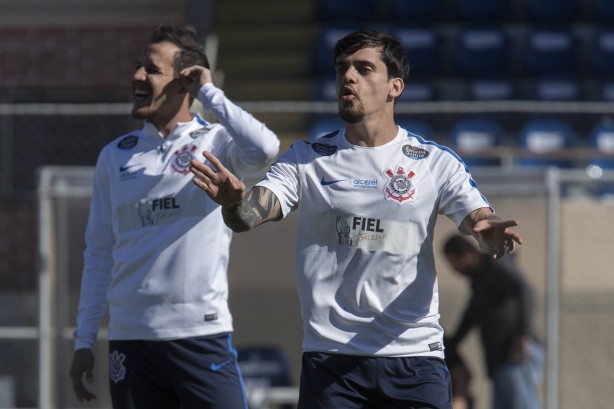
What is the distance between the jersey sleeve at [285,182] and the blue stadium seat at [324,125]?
770 centimetres

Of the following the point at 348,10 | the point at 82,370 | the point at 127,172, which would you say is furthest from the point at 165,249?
the point at 348,10

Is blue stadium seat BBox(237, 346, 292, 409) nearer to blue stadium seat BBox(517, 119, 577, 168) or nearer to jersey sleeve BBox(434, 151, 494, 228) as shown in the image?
jersey sleeve BBox(434, 151, 494, 228)

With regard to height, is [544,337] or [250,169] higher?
[250,169]

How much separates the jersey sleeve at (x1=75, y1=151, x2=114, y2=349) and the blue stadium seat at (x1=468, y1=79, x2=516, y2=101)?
8.75m

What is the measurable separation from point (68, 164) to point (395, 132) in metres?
7.20

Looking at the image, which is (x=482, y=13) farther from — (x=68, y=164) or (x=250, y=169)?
(x=250, y=169)

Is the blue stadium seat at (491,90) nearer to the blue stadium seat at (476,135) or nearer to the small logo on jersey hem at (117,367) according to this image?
the blue stadium seat at (476,135)

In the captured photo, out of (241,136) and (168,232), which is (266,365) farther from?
(241,136)

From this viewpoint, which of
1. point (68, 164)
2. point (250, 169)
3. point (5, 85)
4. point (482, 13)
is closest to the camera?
point (250, 169)

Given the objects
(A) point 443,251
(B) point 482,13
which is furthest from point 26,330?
(B) point 482,13

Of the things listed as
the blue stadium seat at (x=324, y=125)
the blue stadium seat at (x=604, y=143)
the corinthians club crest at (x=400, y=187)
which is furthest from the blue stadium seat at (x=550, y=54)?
the corinthians club crest at (x=400, y=187)

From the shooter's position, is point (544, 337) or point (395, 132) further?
point (544, 337)

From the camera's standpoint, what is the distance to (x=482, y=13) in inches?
556

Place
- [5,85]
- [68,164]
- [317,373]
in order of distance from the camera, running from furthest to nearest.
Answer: [5,85]
[68,164]
[317,373]
